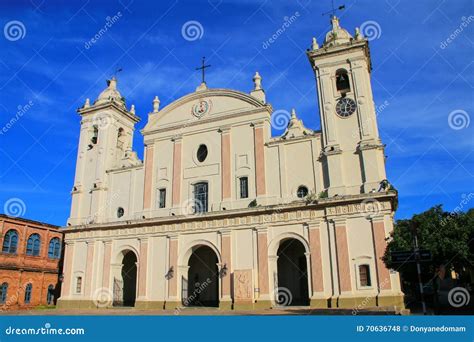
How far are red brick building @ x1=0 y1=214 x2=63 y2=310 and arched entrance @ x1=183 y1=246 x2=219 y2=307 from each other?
10.6 meters

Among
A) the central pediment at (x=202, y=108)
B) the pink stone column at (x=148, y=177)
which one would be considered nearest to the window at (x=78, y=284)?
the pink stone column at (x=148, y=177)

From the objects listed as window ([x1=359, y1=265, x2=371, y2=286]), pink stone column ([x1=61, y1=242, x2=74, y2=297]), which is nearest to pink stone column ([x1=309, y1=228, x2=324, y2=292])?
window ([x1=359, y1=265, x2=371, y2=286])

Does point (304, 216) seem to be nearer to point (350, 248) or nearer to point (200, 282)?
point (350, 248)

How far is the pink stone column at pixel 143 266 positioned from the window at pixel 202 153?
6.59m

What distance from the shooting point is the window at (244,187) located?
1018 inches

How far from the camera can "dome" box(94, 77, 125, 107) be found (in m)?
32.7

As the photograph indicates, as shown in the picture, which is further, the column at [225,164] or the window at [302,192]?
the column at [225,164]

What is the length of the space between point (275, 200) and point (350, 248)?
17.1 feet

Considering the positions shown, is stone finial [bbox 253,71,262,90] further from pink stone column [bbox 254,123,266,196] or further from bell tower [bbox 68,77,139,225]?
bell tower [bbox 68,77,139,225]

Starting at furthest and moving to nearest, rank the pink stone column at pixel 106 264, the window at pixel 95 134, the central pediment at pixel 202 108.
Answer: the window at pixel 95 134 < the pink stone column at pixel 106 264 < the central pediment at pixel 202 108

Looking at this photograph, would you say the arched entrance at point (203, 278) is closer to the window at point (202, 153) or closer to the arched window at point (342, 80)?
the window at point (202, 153)

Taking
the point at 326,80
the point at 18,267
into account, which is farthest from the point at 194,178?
the point at 18,267

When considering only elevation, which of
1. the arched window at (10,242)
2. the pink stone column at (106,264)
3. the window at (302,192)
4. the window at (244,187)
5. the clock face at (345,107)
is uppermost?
the clock face at (345,107)

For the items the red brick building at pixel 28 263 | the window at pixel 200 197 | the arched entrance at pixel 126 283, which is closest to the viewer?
the window at pixel 200 197
